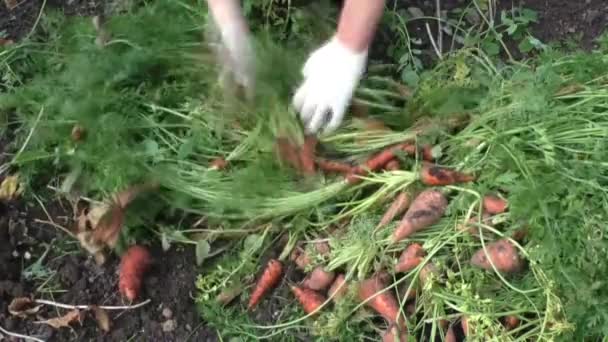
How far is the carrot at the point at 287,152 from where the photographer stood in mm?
1585

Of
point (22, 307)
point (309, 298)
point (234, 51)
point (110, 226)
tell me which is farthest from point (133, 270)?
point (234, 51)

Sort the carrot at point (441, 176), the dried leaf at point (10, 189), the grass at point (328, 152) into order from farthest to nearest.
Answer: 1. the dried leaf at point (10, 189)
2. the carrot at point (441, 176)
3. the grass at point (328, 152)

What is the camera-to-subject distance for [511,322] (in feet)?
4.75

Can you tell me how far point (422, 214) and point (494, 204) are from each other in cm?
13

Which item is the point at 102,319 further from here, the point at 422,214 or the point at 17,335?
the point at 422,214

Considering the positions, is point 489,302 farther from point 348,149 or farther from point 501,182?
point 348,149

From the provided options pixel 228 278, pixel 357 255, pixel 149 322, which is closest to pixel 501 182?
pixel 357 255

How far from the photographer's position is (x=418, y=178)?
5.14ft

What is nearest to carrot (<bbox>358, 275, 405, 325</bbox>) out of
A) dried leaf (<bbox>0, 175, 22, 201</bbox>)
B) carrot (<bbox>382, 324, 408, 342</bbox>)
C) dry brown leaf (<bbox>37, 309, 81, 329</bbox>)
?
carrot (<bbox>382, 324, 408, 342</bbox>)

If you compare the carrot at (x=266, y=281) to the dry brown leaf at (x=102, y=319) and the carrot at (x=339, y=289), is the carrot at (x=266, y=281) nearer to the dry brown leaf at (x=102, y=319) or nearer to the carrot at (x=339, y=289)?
the carrot at (x=339, y=289)

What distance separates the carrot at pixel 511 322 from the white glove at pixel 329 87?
0.48 metres

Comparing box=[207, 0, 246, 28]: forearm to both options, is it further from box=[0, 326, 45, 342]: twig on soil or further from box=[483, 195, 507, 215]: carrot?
box=[0, 326, 45, 342]: twig on soil

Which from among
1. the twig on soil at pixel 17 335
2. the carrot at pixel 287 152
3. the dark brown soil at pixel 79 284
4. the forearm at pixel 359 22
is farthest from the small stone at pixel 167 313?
the forearm at pixel 359 22

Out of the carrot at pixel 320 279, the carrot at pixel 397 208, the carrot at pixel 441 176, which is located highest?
the carrot at pixel 441 176
